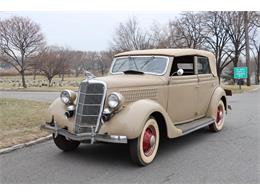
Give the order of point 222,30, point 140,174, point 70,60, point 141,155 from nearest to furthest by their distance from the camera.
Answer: point 140,174
point 141,155
point 222,30
point 70,60

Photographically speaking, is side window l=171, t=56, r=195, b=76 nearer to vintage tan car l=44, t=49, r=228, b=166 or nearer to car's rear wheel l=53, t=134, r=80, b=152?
vintage tan car l=44, t=49, r=228, b=166

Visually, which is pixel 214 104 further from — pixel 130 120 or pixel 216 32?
pixel 216 32

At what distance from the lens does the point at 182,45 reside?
3119cm

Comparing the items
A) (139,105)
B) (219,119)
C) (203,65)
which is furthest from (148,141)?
(219,119)

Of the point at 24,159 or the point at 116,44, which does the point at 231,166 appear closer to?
the point at 24,159

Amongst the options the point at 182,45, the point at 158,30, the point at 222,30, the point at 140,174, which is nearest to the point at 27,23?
the point at 158,30

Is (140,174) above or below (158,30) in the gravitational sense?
below

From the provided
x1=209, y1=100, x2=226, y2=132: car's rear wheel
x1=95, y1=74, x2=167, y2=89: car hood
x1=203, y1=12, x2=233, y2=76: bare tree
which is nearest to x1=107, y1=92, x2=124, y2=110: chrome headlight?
x1=95, y1=74, x2=167, y2=89: car hood

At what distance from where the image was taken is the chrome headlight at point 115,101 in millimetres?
4871

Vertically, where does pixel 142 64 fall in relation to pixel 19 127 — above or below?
above

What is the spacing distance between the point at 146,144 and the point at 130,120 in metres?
0.58

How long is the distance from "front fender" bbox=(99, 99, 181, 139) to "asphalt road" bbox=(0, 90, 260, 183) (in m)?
0.58

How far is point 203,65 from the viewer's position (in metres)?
7.55

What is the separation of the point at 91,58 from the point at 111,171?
34039mm
